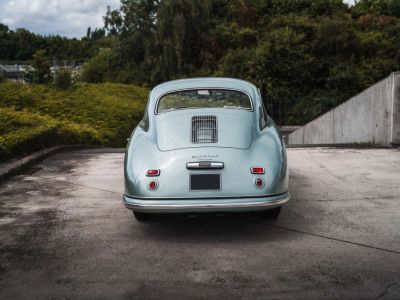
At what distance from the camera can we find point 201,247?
488 cm

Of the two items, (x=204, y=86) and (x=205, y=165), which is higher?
(x=204, y=86)

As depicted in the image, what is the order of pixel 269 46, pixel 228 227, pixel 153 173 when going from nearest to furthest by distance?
1. pixel 153 173
2. pixel 228 227
3. pixel 269 46

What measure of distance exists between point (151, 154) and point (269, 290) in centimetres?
196

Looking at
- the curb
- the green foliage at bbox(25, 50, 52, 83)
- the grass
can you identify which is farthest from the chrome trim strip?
the green foliage at bbox(25, 50, 52, 83)

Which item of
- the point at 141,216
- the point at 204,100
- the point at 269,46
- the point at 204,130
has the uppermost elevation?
the point at 269,46

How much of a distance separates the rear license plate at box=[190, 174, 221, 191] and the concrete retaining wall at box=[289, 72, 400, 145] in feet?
24.0

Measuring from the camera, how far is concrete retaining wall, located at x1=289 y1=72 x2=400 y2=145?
37.0ft

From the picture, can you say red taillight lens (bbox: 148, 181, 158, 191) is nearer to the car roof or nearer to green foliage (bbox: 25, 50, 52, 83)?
the car roof

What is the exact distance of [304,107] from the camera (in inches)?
1355

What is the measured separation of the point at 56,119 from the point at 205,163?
1125 cm

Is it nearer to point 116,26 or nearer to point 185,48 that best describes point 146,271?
point 185,48

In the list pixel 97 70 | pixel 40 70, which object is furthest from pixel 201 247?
pixel 97 70

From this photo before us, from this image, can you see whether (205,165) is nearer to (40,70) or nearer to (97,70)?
(40,70)

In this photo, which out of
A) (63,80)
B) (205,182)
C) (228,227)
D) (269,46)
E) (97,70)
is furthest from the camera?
(97,70)
